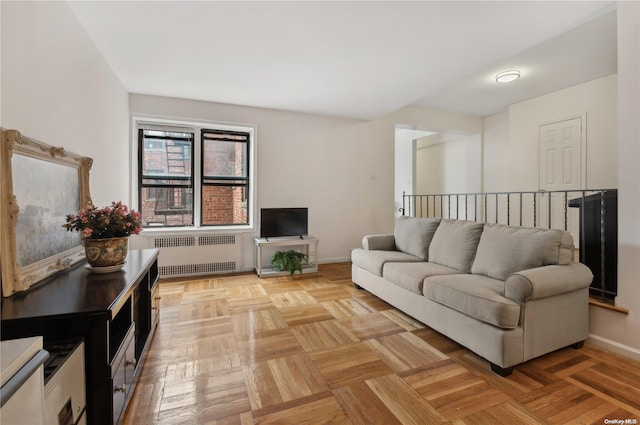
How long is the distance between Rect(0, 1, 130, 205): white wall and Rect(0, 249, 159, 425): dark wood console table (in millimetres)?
864

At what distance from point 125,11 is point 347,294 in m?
3.29

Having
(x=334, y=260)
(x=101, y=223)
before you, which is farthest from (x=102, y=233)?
(x=334, y=260)

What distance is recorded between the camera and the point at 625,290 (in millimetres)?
2006

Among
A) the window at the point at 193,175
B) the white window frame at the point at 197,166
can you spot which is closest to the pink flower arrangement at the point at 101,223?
the white window frame at the point at 197,166

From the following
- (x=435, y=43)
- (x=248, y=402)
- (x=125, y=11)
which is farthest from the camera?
(x=435, y=43)

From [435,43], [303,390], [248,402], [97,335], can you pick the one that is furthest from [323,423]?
[435,43]

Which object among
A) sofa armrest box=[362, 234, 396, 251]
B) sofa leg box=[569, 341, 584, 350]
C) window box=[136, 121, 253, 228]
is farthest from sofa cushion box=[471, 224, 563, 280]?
window box=[136, 121, 253, 228]

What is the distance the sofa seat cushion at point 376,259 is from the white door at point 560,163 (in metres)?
3.08

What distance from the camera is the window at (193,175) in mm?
4074

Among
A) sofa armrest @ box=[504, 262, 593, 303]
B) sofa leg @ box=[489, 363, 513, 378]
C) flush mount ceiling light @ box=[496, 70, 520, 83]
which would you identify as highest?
flush mount ceiling light @ box=[496, 70, 520, 83]

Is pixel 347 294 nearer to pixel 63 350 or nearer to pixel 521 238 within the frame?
pixel 521 238

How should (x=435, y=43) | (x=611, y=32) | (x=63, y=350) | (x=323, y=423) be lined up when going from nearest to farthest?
(x=63, y=350), (x=323, y=423), (x=435, y=43), (x=611, y=32)

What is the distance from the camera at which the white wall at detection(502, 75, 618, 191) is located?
156 inches

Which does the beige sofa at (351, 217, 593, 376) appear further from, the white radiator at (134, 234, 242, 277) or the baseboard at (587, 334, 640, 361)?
the white radiator at (134, 234, 242, 277)
